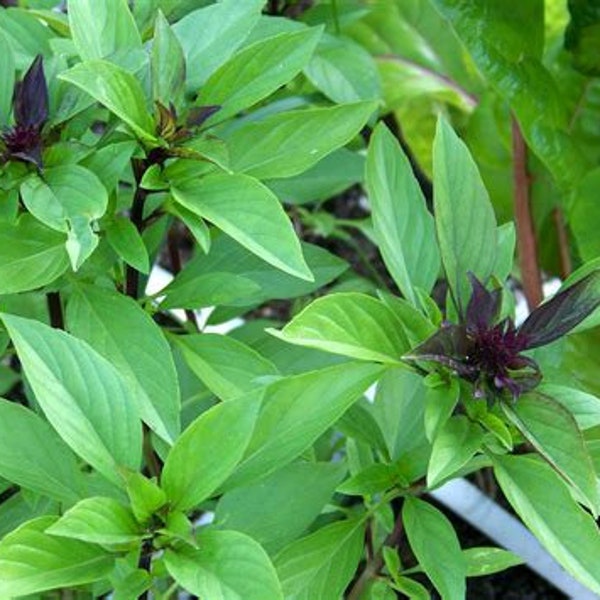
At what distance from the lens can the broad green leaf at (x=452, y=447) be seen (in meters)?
0.62

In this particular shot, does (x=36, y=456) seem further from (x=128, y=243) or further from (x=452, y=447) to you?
(x=452, y=447)

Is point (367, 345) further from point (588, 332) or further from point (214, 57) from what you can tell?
point (588, 332)

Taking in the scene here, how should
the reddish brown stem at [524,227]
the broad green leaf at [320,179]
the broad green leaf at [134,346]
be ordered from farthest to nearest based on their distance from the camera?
the reddish brown stem at [524,227]
the broad green leaf at [320,179]
the broad green leaf at [134,346]

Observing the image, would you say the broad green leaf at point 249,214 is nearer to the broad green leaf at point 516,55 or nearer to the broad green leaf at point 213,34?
the broad green leaf at point 213,34

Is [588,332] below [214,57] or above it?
below

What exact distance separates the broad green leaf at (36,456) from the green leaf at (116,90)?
0.59 ft

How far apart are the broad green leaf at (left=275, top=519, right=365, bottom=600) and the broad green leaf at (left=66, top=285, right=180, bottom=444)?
132mm

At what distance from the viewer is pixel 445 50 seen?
1.61 metres

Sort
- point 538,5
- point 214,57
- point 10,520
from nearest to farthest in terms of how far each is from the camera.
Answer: point 214,57 < point 10,520 < point 538,5

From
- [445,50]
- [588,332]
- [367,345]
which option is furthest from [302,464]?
[445,50]

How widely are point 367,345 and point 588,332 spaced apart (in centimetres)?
66

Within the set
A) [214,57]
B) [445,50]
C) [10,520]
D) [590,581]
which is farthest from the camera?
[445,50]

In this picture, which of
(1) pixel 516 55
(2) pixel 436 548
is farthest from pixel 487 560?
(1) pixel 516 55

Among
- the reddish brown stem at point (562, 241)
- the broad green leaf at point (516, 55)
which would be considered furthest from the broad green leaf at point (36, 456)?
the reddish brown stem at point (562, 241)
